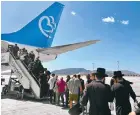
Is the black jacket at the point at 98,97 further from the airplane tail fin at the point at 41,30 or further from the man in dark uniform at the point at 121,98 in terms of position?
the airplane tail fin at the point at 41,30

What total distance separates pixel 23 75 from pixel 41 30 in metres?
6.52

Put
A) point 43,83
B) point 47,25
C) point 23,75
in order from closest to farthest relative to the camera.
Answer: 1. point 43,83
2. point 23,75
3. point 47,25

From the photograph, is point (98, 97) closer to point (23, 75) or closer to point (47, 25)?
point (23, 75)

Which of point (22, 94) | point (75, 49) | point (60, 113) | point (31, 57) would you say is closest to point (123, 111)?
point (60, 113)

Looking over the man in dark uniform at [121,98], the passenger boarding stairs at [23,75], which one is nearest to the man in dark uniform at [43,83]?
the passenger boarding stairs at [23,75]

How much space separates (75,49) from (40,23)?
384 cm

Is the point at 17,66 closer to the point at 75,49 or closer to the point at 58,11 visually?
the point at 75,49

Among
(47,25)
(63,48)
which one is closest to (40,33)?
(47,25)

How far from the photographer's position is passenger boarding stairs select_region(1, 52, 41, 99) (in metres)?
13.6

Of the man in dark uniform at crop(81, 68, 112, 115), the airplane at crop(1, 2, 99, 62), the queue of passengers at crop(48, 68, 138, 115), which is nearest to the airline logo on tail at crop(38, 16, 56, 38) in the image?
the airplane at crop(1, 2, 99, 62)

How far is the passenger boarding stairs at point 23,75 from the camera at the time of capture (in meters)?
13.6

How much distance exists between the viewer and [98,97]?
504 centimetres

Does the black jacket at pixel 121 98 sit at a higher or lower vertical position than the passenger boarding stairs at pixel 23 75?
lower

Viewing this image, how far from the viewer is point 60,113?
9.98 meters
